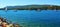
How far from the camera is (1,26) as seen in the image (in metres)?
6.12

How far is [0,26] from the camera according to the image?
6.07 meters

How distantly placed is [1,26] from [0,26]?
5cm
